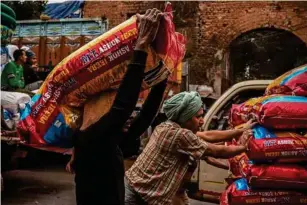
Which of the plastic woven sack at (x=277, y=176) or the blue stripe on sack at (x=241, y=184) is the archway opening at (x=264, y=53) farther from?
the plastic woven sack at (x=277, y=176)

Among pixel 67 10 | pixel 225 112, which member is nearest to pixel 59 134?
pixel 225 112

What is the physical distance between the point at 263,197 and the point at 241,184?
203 mm

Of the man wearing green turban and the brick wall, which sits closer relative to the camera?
the man wearing green turban

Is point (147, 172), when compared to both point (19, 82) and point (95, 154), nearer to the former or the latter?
point (95, 154)

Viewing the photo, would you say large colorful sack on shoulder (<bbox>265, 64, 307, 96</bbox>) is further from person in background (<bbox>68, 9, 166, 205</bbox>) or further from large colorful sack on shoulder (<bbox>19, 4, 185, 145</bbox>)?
person in background (<bbox>68, 9, 166, 205</bbox>)

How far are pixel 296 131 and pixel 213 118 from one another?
1.89m

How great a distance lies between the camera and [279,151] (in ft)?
9.20

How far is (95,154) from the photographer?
1537 mm

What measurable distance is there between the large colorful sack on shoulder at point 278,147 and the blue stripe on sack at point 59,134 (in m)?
1.50

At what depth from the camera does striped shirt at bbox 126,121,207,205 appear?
7.66ft

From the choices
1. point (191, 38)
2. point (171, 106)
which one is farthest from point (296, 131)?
point (191, 38)

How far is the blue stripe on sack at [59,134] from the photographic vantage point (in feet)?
5.45

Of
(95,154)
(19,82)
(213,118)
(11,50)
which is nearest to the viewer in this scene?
(95,154)

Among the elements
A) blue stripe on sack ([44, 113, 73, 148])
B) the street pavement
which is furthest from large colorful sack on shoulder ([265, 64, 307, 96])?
the street pavement
